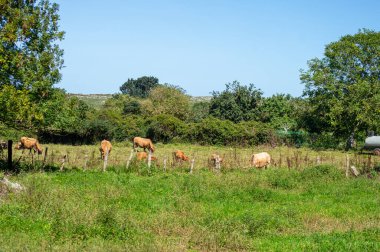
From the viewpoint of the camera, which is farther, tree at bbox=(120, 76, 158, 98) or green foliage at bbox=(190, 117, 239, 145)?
tree at bbox=(120, 76, 158, 98)

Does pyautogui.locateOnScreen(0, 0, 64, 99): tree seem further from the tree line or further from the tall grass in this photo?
the tree line

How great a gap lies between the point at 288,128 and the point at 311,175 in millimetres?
36697

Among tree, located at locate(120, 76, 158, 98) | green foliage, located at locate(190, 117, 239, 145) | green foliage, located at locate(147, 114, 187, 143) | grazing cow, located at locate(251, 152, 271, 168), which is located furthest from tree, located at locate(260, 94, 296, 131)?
tree, located at locate(120, 76, 158, 98)

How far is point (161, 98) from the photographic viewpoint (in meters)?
61.5

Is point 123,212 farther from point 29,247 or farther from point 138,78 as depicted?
point 138,78

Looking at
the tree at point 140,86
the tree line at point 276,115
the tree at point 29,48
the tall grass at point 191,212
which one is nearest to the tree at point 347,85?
the tree line at point 276,115

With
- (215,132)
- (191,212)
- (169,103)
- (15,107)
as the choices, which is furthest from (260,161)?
(169,103)

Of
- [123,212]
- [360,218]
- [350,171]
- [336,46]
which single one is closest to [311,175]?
[350,171]

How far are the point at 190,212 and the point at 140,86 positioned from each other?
10158 cm

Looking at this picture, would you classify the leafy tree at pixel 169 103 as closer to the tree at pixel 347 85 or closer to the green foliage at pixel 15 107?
the tree at pixel 347 85

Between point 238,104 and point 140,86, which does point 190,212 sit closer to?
point 238,104

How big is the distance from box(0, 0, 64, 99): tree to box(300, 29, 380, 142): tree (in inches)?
1211

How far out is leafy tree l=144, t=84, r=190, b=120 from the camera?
57.9 meters

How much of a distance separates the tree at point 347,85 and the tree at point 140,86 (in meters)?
68.5
